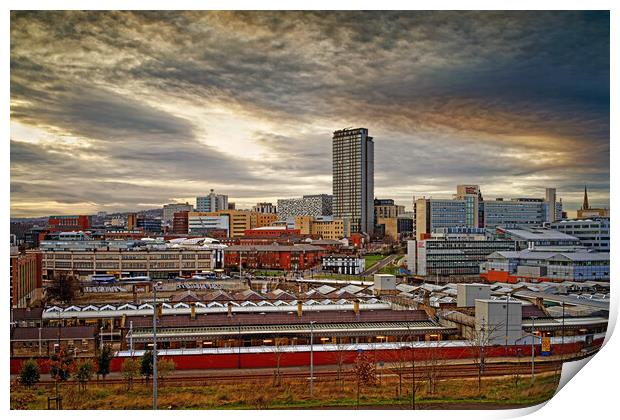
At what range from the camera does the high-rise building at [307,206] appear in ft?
98.1

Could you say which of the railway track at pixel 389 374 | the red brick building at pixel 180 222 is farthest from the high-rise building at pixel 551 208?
the red brick building at pixel 180 222

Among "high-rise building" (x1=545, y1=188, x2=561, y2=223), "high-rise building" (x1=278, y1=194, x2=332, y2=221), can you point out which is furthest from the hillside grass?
"high-rise building" (x1=278, y1=194, x2=332, y2=221)

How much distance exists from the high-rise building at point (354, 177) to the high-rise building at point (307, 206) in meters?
0.67

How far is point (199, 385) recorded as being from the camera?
4.65m

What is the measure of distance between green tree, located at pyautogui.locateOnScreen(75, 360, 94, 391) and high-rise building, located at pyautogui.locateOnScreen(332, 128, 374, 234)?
2364 cm

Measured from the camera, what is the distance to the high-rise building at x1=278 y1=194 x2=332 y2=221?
98.1 ft

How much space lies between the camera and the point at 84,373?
178 inches

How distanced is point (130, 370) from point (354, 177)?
85.1 feet

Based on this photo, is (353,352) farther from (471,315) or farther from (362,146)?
(362,146)

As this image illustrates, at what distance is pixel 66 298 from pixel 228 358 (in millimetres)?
5017

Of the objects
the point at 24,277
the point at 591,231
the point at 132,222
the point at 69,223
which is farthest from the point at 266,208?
the point at 24,277

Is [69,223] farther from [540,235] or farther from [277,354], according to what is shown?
[540,235]

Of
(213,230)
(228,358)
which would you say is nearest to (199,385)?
(228,358)
